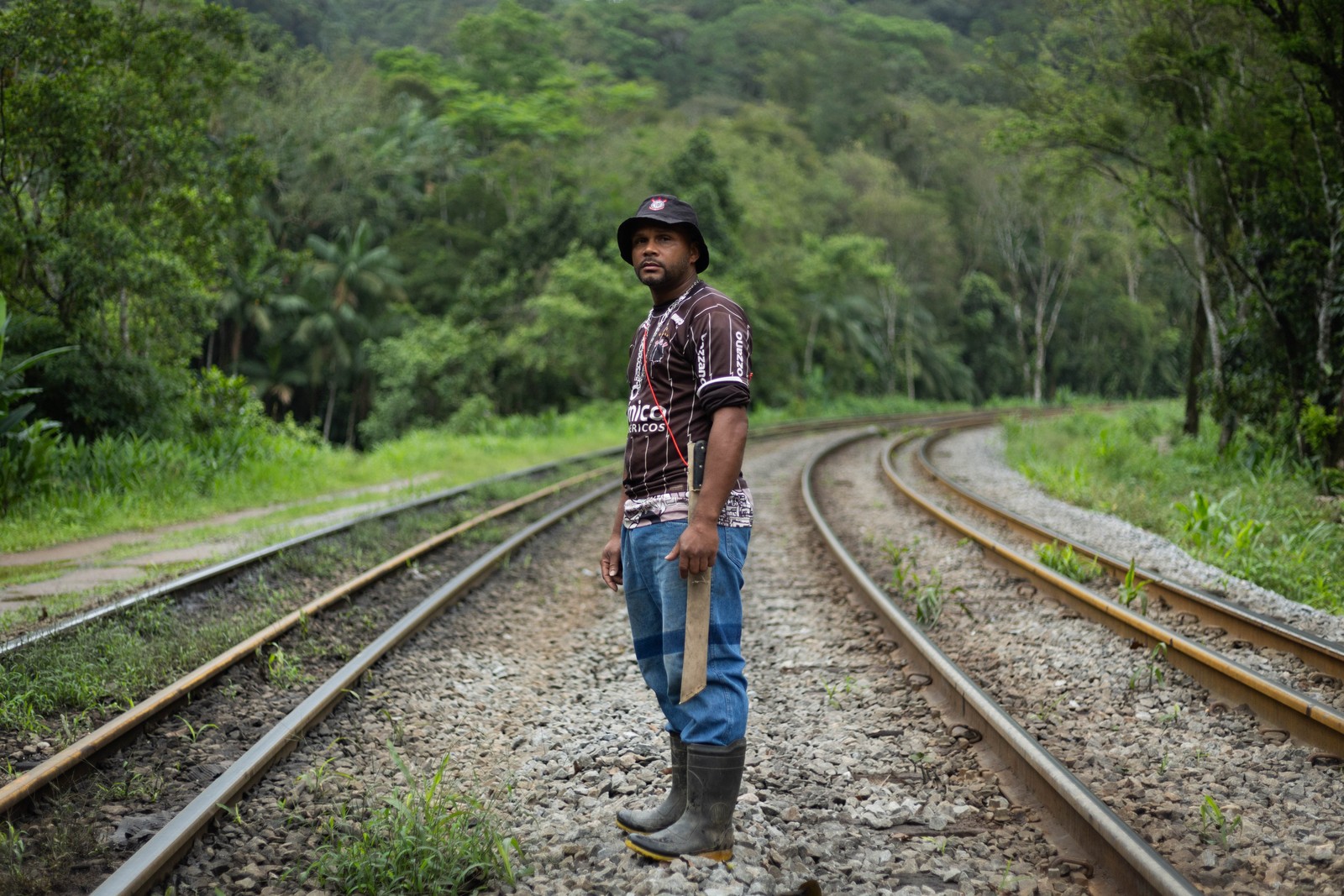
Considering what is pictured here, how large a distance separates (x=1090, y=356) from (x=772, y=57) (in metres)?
24.6

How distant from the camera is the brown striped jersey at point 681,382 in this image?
9.15 feet

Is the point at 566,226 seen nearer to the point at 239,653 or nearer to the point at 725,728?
the point at 239,653

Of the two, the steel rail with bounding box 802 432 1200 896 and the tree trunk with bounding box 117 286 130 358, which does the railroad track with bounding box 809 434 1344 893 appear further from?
the tree trunk with bounding box 117 286 130 358

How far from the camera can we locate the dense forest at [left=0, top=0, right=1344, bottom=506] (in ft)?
36.8

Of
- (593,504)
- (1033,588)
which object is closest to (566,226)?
(593,504)

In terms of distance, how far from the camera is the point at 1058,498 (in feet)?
39.2

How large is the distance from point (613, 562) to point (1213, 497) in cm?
918

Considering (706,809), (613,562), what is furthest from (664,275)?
(706,809)

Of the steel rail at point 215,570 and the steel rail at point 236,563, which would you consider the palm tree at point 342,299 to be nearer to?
the steel rail at point 236,563

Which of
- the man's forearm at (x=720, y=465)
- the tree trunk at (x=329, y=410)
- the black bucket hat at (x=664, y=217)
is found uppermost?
the black bucket hat at (x=664, y=217)

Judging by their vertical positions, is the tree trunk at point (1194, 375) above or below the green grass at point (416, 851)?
above

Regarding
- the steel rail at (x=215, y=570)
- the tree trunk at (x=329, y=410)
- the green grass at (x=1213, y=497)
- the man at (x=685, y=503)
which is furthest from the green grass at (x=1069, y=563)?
the tree trunk at (x=329, y=410)

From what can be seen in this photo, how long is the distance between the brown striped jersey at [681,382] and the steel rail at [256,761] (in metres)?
1.70

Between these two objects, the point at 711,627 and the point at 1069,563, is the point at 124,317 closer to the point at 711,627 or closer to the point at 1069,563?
the point at 1069,563
